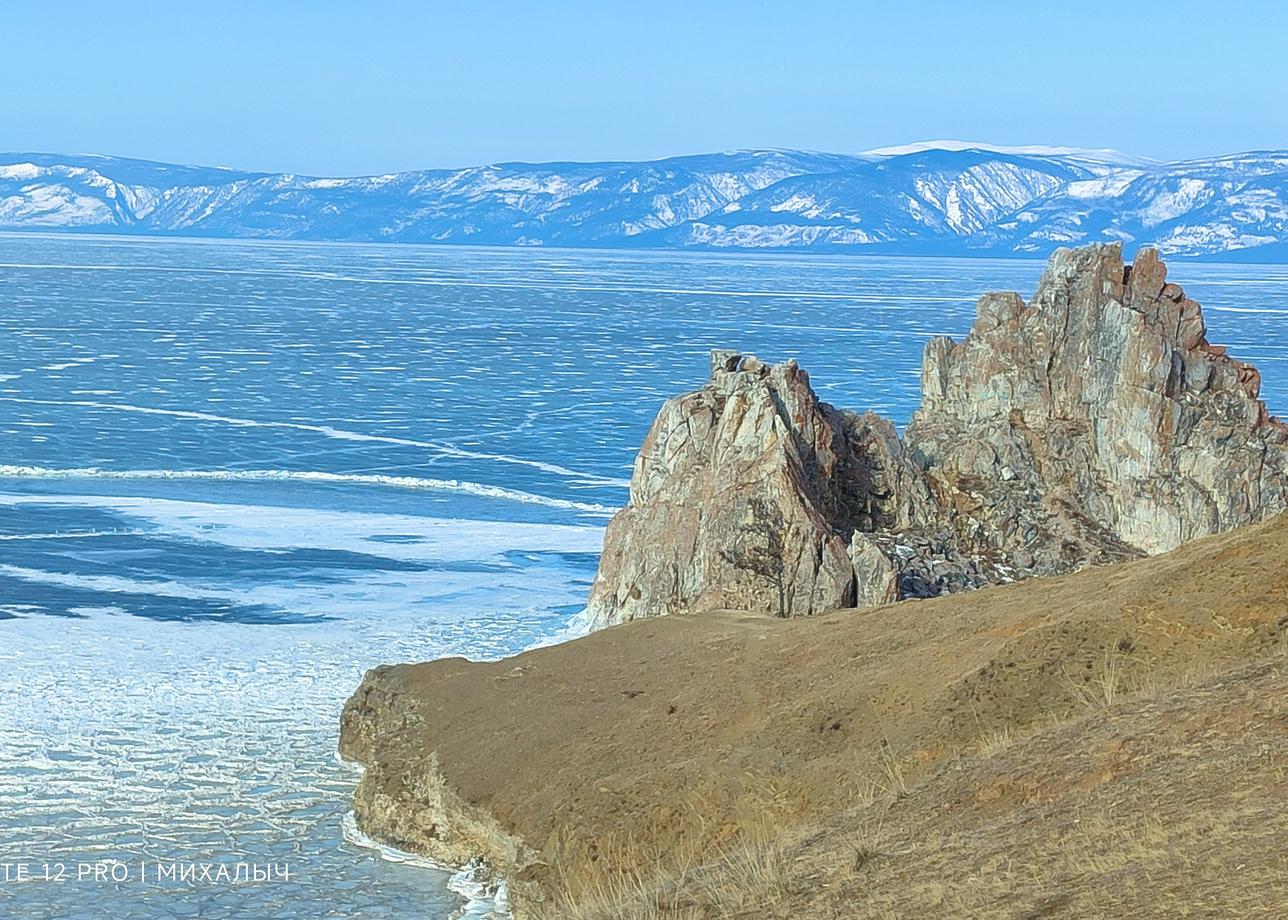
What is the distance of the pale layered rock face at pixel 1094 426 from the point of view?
72.3 ft

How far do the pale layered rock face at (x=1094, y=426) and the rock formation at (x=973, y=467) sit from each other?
0.09 ft

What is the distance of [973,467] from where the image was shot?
22.9 meters

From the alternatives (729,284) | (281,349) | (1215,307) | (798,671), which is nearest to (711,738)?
(798,671)

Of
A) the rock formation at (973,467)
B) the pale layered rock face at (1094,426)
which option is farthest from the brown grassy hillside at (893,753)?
the pale layered rock face at (1094,426)

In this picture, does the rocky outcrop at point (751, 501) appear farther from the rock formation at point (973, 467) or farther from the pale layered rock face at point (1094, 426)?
the pale layered rock face at point (1094, 426)

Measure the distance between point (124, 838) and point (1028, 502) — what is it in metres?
12.8

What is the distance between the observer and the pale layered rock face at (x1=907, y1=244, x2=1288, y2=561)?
22047mm

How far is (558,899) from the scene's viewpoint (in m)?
10.8

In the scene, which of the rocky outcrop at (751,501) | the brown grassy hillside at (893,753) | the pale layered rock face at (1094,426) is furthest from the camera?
the pale layered rock face at (1094,426)

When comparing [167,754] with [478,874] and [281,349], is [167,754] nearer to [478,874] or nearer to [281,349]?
[478,874]

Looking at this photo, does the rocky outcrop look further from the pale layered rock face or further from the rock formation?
the pale layered rock face

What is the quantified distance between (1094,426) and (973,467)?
1.93 m

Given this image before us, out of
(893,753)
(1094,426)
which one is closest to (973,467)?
(1094,426)

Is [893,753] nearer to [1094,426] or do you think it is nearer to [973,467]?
[973,467]
